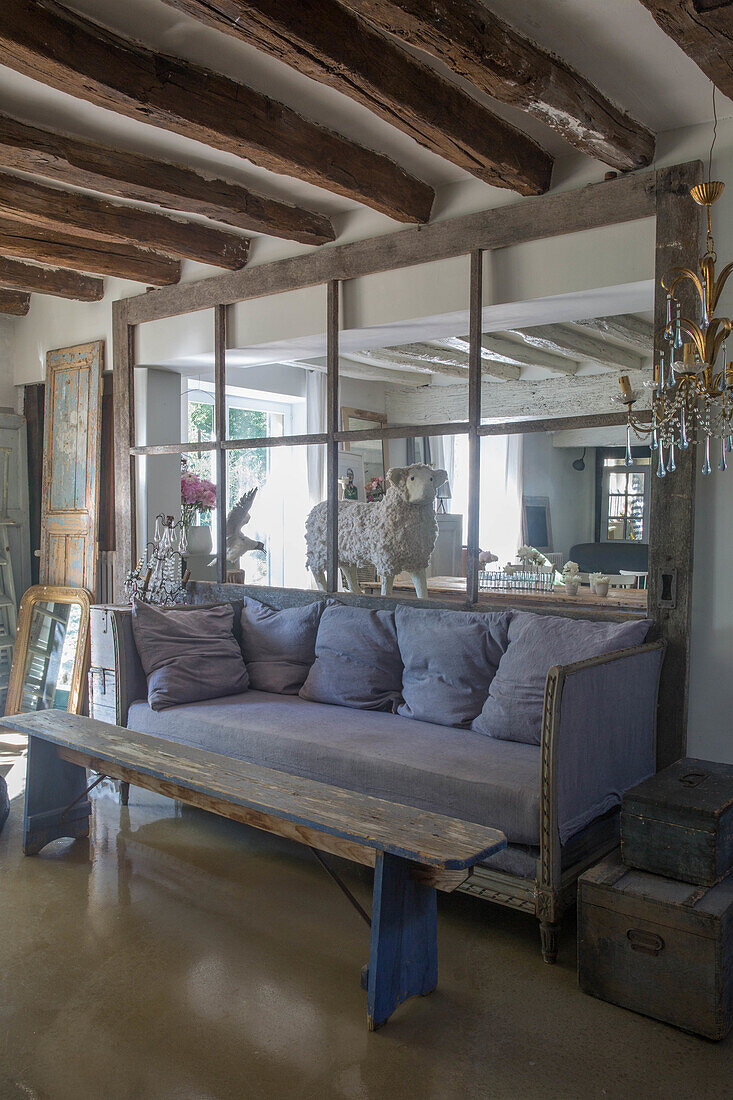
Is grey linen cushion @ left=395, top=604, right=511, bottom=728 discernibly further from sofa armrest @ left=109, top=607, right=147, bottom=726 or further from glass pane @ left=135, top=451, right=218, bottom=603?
glass pane @ left=135, top=451, right=218, bottom=603

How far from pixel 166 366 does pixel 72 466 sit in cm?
101

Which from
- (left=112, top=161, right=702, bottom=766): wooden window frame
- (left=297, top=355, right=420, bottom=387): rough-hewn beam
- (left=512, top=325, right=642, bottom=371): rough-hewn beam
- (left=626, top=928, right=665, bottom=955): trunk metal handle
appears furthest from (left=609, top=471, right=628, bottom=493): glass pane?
(left=626, top=928, right=665, bottom=955): trunk metal handle

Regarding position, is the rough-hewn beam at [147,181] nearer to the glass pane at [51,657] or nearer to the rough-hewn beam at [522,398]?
the glass pane at [51,657]

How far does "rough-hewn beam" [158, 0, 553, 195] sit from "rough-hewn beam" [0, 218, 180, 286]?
2246mm

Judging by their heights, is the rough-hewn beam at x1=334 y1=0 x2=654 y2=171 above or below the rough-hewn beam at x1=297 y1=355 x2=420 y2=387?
above

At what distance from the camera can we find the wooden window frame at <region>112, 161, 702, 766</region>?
10.3 ft

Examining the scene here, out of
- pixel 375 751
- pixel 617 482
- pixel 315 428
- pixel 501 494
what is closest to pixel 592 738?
pixel 375 751

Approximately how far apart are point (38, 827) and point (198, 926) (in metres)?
0.98

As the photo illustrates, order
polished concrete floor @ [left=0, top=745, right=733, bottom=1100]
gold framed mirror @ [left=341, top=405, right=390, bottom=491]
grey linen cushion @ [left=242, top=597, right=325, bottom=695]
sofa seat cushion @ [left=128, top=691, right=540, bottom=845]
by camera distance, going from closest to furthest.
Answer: polished concrete floor @ [left=0, top=745, right=733, bottom=1100]
sofa seat cushion @ [left=128, top=691, right=540, bottom=845]
grey linen cushion @ [left=242, top=597, right=325, bottom=695]
gold framed mirror @ [left=341, top=405, right=390, bottom=491]

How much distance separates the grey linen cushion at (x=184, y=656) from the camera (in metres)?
3.94

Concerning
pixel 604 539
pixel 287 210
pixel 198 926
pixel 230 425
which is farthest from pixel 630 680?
pixel 604 539

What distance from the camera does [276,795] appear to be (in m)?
2.55

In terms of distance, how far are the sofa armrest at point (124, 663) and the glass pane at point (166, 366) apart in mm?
1583

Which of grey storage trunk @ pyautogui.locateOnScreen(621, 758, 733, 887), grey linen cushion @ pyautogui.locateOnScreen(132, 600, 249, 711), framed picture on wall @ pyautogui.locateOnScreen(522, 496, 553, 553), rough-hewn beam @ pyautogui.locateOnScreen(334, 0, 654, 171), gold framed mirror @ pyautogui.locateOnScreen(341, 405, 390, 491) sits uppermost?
rough-hewn beam @ pyautogui.locateOnScreen(334, 0, 654, 171)
